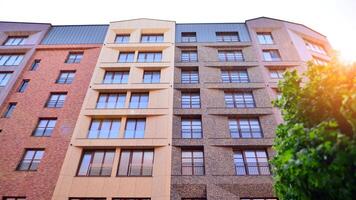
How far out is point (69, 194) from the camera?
629 inches

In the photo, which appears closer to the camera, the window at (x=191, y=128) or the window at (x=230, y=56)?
the window at (x=191, y=128)

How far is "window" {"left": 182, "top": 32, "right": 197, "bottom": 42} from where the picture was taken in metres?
27.6

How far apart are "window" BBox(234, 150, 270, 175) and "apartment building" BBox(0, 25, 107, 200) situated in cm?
1351

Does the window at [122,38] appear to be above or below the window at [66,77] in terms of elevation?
above

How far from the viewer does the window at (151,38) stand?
27.5m

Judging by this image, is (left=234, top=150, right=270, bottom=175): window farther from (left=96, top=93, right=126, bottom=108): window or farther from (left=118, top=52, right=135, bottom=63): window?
(left=118, top=52, right=135, bottom=63): window

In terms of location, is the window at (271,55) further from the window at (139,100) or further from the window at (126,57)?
the window at (126,57)

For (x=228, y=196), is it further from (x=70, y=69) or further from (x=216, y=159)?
(x=70, y=69)

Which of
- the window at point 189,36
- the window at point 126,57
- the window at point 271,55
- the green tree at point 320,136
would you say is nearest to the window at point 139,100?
the window at point 126,57

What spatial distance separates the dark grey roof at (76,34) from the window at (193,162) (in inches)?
664

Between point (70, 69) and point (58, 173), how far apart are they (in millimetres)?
11625

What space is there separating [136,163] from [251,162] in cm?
889

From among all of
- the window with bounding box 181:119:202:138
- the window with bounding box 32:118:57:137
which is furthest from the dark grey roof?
the window with bounding box 181:119:202:138

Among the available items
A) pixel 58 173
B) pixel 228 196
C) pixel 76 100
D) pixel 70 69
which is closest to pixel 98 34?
pixel 70 69
